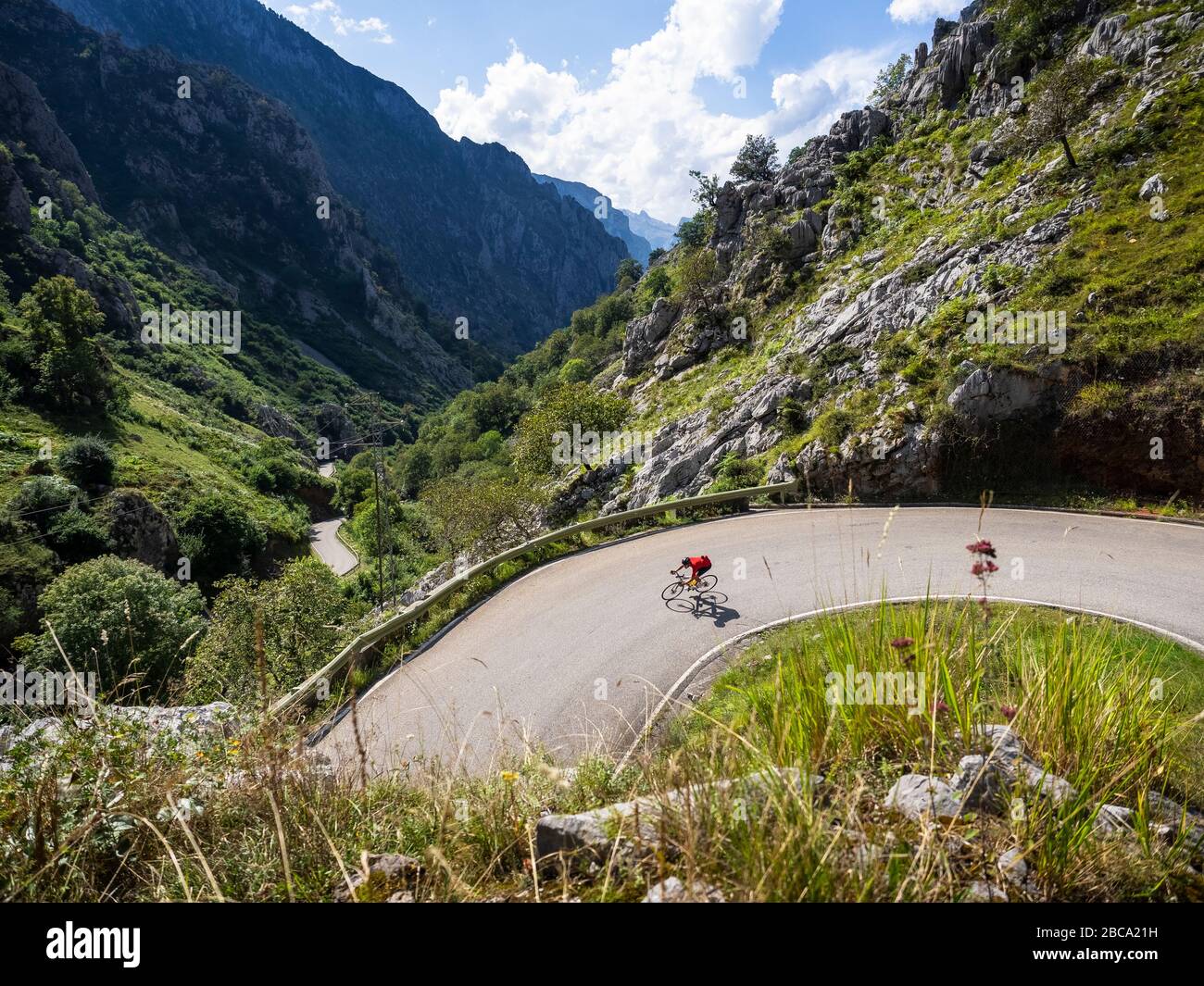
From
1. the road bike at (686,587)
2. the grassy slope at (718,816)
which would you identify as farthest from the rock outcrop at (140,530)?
the grassy slope at (718,816)

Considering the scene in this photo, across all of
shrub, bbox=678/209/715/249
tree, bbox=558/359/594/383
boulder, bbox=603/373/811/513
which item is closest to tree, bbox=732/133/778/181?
shrub, bbox=678/209/715/249

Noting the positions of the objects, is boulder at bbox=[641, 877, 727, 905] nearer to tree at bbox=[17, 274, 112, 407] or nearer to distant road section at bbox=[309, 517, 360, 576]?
distant road section at bbox=[309, 517, 360, 576]

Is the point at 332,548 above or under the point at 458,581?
under

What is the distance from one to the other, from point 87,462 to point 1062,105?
65.5 meters

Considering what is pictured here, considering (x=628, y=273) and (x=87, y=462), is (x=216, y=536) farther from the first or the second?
(x=628, y=273)

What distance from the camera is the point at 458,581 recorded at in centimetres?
1333

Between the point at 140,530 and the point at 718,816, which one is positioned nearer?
the point at 718,816

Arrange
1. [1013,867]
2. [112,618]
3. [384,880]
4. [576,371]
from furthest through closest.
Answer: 1. [576,371]
2. [112,618]
3. [384,880]
4. [1013,867]

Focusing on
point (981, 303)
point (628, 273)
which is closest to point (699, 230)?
point (628, 273)

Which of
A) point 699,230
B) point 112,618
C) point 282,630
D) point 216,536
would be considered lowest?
point 282,630

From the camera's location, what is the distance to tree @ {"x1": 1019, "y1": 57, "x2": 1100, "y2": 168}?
1017 inches

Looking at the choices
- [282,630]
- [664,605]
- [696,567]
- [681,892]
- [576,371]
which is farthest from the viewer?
[576,371]

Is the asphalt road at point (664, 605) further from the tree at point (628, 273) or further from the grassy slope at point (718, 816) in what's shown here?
the tree at point (628, 273)
